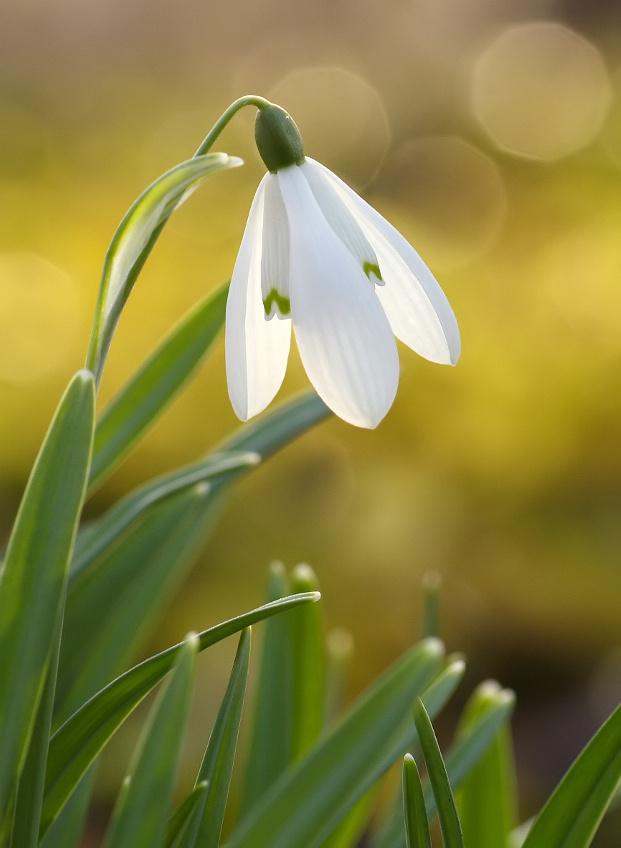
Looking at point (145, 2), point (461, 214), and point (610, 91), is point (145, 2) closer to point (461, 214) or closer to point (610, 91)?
point (461, 214)

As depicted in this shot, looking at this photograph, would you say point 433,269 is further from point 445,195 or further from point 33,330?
point 33,330

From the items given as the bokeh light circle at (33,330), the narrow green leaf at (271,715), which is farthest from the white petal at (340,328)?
the bokeh light circle at (33,330)

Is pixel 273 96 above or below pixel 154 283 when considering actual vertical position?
above

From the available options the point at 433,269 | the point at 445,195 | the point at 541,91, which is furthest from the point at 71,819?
the point at 541,91

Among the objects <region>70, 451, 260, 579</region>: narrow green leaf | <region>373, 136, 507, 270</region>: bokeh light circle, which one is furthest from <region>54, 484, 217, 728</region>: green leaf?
<region>373, 136, 507, 270</region>: bokeh light circle

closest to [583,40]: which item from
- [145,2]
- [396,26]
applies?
[396,26]
